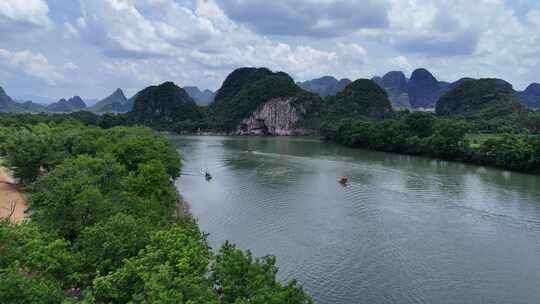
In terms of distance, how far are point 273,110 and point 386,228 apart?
11663 cm

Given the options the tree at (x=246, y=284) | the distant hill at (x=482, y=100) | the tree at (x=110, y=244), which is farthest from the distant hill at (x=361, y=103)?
the tree at (x=246, y=284)

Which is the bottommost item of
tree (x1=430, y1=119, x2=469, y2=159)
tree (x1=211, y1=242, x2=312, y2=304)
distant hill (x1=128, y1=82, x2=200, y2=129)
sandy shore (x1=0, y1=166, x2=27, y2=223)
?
sandy shore (x1=0, y1=166, x2=27, y2=223)

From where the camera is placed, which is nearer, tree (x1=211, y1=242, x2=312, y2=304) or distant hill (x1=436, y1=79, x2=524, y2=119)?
tree (x1=211, y1=242, x2=312, y2=304)

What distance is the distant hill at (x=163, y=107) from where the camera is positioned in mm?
160250

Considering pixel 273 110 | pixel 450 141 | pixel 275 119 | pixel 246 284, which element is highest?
pixel 273 110

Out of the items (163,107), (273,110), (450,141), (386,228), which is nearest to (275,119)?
(273,110)

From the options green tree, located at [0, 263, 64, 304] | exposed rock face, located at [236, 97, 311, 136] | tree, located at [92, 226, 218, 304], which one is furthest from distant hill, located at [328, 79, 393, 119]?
green tree, located at [0, 263, 64, 304]

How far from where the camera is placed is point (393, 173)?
166 ft

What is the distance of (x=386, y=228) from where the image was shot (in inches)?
1144

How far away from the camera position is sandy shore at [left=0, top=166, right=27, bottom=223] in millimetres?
27359

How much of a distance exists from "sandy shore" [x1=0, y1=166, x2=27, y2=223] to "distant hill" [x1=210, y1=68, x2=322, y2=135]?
106m

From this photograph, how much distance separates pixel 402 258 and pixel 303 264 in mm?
5510

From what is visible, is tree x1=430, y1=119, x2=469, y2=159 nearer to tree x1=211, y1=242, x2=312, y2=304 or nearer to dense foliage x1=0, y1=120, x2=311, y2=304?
dense foliage x1=0, y1=120, x2=311, y2=304

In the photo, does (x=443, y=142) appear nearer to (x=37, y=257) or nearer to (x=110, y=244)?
(x=110, y=244)
